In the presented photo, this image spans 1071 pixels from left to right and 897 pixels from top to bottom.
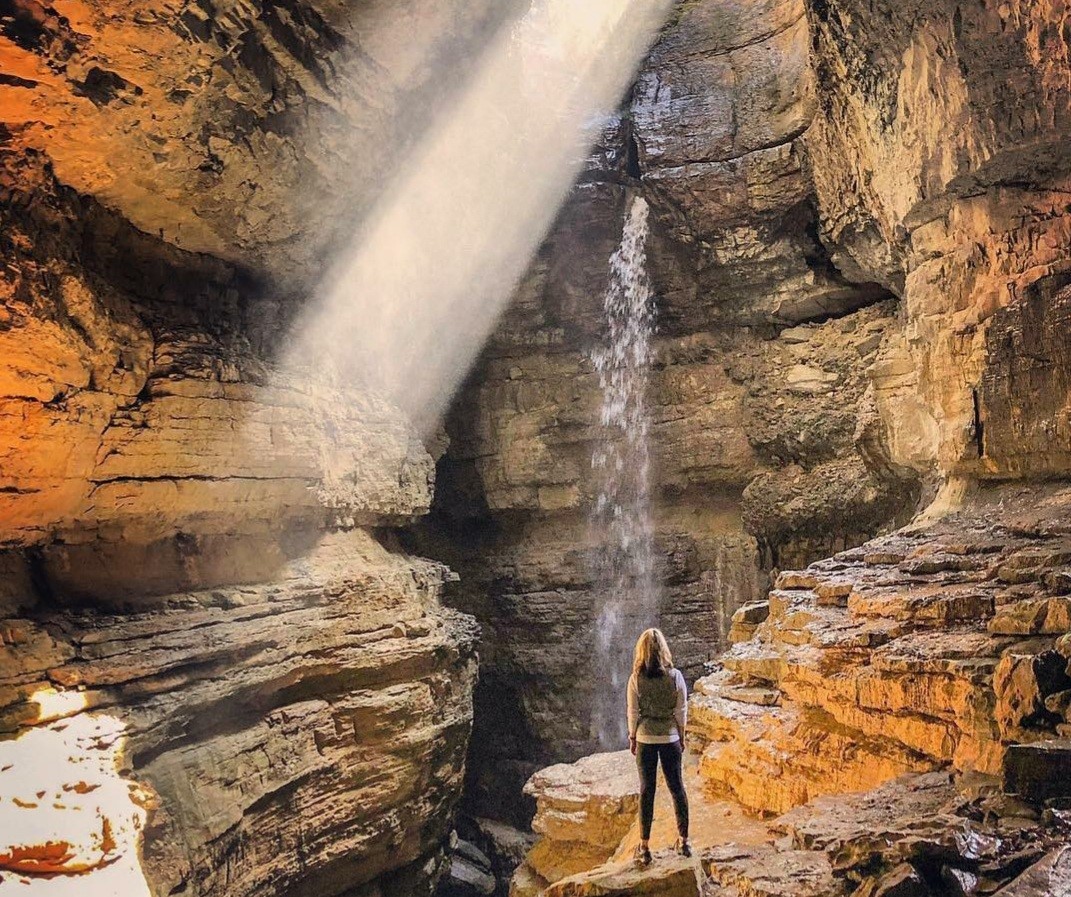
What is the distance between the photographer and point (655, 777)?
5102mm

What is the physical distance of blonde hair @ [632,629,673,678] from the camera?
16.6 ft

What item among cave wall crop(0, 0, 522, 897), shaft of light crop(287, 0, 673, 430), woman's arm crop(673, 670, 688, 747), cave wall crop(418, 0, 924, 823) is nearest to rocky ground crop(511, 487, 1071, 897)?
woman's arm crop(673, 670, 688, 747)

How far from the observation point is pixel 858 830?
449 cm

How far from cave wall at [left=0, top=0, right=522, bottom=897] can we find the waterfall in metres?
4.85

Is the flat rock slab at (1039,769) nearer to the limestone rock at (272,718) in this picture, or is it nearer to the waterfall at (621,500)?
the limestone rock at (272,718)

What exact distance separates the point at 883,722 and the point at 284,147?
8578mm

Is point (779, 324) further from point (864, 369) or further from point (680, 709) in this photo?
point (680, 709)

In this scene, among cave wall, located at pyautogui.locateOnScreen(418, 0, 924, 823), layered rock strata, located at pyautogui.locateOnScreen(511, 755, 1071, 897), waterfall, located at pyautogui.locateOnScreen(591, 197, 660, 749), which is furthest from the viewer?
waterfall, located at pyautogui.locateOnScreen(591, 197, 660, 749)

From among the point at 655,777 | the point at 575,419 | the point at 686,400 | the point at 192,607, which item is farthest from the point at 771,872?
→ the point at 575,419

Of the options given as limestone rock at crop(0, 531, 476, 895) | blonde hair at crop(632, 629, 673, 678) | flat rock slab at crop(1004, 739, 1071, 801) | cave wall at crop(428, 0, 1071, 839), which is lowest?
limestone rock at crop(0, 531, 476, 895)

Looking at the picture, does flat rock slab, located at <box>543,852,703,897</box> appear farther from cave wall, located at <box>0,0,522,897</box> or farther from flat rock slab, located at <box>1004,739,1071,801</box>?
cave wall, located at <box>0,0,522,897</box>

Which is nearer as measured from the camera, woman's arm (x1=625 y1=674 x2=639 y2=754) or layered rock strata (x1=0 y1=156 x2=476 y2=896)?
woman's arm (x1=625 y1=674 x2=639 y2=754)

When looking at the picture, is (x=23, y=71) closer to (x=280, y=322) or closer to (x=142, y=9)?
(x=142, y=9)

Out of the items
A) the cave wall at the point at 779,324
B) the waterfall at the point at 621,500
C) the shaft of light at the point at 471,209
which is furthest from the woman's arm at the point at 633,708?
the waterfall at the point at 621,500
